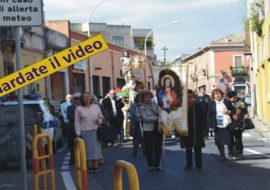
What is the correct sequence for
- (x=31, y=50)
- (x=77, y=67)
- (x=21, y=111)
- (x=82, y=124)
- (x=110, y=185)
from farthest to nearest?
(x=77, y=67) → (x=31, y=50) → (x=82, y=124) → (x=110, y=185) → (x=21, y=111)

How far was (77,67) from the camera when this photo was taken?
1735 inches

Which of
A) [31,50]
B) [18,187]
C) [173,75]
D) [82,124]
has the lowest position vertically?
[18,187]

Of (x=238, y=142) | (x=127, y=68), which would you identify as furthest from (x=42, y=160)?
(x=127, y=68)

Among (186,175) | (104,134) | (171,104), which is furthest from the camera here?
(104,134)

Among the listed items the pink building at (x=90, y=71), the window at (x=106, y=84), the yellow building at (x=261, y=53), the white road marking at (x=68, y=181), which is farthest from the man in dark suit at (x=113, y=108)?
the window at (x=106, y=84)

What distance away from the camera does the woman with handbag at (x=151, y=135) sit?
44.0 ft

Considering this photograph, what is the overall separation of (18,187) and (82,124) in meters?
2.34

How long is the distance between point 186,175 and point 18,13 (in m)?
6.38

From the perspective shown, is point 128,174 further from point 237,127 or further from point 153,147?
point 237,127

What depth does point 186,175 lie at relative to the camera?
488 inches

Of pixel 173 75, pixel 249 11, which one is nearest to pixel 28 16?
pixel 173 75

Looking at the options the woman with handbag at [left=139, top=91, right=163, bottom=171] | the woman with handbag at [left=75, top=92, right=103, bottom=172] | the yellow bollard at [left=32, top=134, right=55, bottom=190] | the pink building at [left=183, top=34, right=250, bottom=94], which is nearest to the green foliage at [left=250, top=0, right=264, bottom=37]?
the woman with handbag at [left=139, top=91, right=163, bottom=171]

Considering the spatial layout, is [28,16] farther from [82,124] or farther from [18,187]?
[82,124]

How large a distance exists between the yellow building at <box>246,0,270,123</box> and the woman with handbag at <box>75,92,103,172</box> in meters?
17.9
